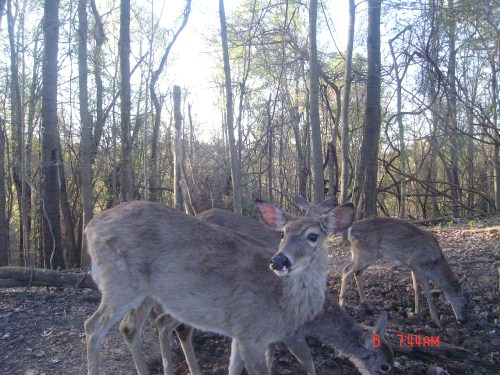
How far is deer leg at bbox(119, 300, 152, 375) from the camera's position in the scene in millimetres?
4965

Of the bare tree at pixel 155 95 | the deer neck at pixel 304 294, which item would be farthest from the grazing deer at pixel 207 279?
the bare tree at pixel 155 95

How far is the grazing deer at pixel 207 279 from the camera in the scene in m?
4.45

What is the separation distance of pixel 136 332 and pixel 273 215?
1.84 meters

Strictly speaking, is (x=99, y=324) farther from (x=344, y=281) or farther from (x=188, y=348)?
(x=344, y=281)

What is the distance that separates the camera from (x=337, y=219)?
4891 mm

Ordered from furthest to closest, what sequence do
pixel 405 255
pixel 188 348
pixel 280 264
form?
pixel 405 255
pixel 188 348
pixel 280 264

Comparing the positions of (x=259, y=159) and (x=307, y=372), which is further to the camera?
(x=259, y=159)

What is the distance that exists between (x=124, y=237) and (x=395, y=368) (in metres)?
3.02

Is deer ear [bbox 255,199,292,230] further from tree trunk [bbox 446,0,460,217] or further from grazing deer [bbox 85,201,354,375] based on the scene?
tree trunk [bbox 446,0,460,217]

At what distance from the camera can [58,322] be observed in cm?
616

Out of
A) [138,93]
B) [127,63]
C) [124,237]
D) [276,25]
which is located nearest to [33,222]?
[138,93]

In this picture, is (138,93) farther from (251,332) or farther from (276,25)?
(251,332)
